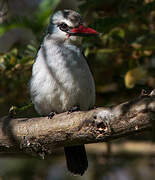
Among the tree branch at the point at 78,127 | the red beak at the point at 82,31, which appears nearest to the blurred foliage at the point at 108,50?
the red beak at the point at 82,31

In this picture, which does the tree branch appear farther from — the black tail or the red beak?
the red beak

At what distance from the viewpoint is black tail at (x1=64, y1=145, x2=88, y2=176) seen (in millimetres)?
3805

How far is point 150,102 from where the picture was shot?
2.28 m

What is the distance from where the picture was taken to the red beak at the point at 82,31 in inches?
145

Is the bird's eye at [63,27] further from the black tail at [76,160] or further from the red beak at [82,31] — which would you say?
the black tail at [76,160]

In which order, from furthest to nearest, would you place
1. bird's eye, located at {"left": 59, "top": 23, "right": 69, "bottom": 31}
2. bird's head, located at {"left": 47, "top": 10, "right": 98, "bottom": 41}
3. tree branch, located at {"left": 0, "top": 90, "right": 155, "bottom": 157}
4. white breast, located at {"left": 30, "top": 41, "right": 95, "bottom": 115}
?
bird's eye, located at {"left": 59, "top": 23, "right": 69, "bottom": 31}
bird's head, located at {"left": 47, "top": 10, "right": 98, "bottom": 41}
white breast, located at {"left": 30, "top": 41, "right": 95, "bottom": 115}
tree branch, located at {"left": 0, "top": 90, "right": 155, "bottom": 157}

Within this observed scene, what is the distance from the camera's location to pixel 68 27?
3.89 meters

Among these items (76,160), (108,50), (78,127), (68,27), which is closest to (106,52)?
(108,50)

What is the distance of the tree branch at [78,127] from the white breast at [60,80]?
1.88 feet

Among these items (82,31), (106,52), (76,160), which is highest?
(82,31)

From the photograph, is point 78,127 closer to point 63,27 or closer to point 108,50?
point 63,27

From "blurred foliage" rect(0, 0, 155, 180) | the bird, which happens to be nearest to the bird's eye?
the bird

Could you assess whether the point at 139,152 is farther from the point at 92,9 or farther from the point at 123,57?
the point at 92,9

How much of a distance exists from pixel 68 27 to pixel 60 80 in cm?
56
